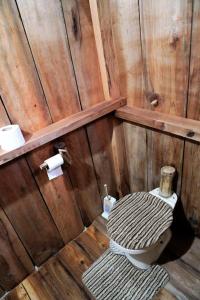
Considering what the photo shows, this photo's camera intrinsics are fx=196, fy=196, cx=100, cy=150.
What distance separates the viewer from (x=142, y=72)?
115 centimetres

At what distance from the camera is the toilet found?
3.59ft

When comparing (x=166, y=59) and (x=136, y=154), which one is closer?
(x=166, y=59)

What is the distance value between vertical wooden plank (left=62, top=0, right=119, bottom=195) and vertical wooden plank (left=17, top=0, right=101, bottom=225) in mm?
46

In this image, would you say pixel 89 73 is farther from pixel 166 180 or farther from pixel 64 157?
pixel 166 180

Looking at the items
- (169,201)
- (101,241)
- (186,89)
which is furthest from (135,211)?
(186,89)

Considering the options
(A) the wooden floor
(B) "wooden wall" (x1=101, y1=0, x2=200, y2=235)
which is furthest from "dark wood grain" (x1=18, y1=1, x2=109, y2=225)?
(A) the wooden floor

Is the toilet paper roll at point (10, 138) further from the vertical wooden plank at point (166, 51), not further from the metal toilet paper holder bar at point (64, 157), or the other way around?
the vertical wooden plank at point (166, 51)

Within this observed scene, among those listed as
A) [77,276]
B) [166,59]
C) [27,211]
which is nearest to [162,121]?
[166,59]

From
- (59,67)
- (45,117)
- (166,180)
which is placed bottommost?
(166,180)

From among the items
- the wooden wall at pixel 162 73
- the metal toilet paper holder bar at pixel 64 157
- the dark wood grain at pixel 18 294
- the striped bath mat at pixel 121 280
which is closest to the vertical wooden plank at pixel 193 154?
the wooden wall at pixel 162 73

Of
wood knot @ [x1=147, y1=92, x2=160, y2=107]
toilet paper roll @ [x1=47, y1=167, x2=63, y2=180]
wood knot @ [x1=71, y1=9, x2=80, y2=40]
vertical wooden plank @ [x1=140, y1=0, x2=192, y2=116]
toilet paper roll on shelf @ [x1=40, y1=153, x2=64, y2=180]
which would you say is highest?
wood knot @ [x1=71, y1=9, x2=80, y2=40]

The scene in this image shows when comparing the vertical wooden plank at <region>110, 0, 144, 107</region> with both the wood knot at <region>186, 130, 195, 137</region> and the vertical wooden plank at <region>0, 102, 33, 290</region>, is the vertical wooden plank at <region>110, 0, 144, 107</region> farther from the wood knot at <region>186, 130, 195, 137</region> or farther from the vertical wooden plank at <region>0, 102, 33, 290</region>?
the vertical wooden plank at <region>0, 102, 33, 290</region>

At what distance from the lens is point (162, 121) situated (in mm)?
1127

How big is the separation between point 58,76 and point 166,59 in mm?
588
